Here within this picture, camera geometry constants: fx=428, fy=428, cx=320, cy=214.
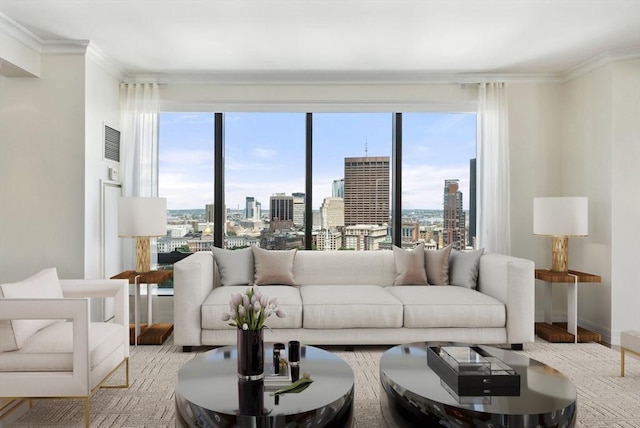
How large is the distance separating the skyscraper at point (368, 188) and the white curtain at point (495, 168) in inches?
42.4

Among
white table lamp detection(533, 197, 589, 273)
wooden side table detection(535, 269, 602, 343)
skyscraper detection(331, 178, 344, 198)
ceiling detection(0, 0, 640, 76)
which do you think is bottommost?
wooden side table detection(535, 269, 602, 343)

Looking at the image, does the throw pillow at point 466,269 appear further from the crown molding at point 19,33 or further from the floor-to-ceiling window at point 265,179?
the crown molding at point 19,33

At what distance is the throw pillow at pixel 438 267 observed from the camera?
4145 millimetres

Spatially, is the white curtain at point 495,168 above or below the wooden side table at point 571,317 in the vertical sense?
above

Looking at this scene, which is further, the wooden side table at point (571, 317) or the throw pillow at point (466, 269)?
the throw pillow at point (466, 269)

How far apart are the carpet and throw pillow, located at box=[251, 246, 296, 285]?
0.81m

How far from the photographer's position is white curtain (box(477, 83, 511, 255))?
460 cm

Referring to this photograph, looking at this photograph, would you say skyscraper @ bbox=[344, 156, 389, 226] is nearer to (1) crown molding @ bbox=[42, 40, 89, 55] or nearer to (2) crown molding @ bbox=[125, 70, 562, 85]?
(2) crown molding @ bbox=[125, 70, 562, 85]

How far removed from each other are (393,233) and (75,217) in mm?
3218

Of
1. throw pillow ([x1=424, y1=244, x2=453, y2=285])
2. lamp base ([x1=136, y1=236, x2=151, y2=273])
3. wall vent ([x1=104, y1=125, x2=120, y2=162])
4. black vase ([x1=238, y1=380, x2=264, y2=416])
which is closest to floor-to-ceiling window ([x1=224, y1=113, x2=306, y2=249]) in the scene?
lamp base ([x1=136, y1=236, x2=151, y2=273])

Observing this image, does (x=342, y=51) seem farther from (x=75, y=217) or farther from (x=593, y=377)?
(x=593, y=377)

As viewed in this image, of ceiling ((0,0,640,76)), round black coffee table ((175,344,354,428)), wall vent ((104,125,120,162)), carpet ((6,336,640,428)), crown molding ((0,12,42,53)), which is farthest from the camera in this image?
wall vent ((104,125,120,162))

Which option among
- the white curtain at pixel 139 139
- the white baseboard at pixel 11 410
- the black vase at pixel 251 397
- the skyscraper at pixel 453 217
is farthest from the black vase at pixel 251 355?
the skyscraper at pixel 453 217

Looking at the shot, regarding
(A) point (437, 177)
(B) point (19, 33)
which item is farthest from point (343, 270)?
(B) point (19, 33)
